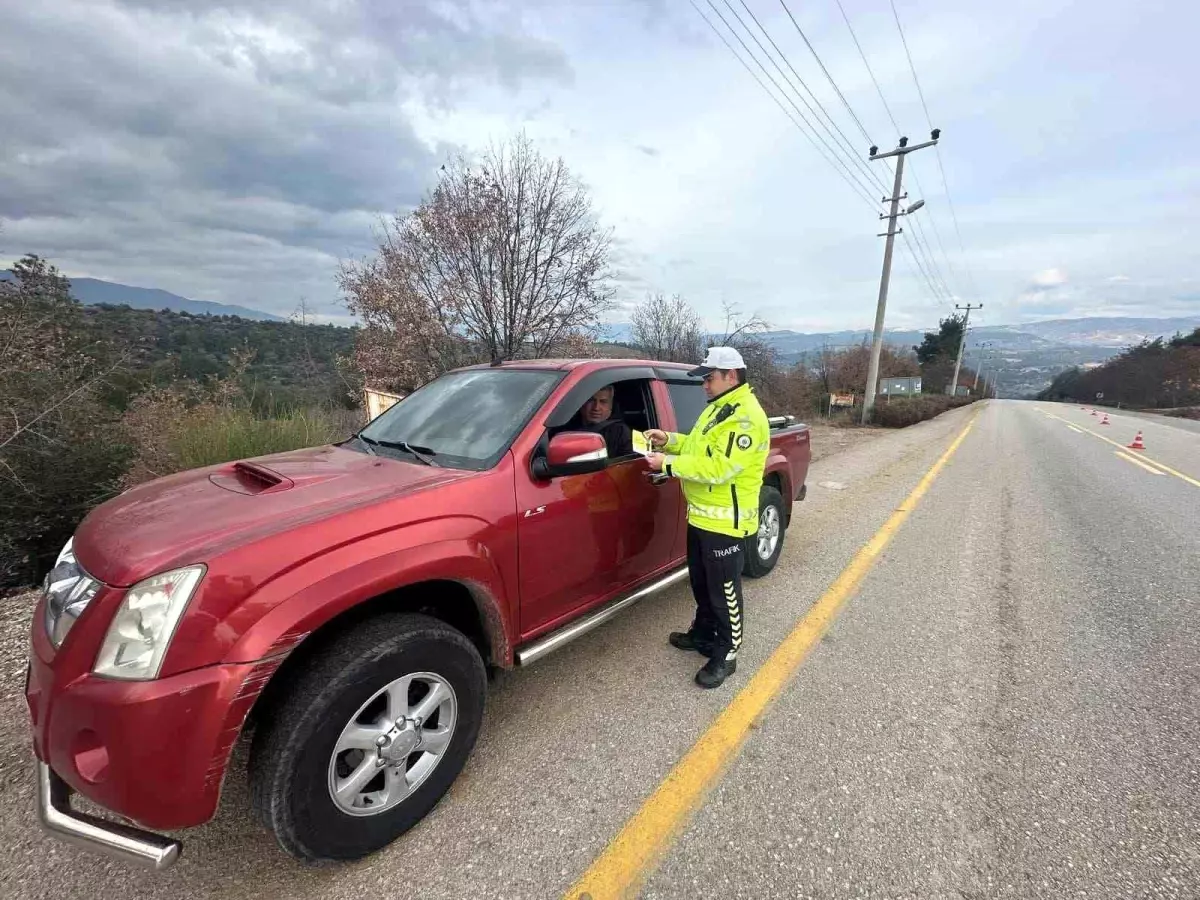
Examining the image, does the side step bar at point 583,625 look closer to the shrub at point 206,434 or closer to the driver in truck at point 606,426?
the driver in truck at point 606,426

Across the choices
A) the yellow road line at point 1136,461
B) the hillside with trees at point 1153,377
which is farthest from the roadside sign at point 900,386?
the hillside with trees at point 1153,377

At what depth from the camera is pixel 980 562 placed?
15.7ft

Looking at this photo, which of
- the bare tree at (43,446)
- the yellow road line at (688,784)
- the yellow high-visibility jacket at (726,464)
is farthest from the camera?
the bare tree at (43,446)

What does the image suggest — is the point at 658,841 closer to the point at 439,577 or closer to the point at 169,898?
the point at 439,577

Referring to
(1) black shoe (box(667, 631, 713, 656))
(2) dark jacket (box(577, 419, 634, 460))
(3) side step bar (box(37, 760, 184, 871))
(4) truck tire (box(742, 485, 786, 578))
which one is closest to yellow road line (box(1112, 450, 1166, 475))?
(4) truck tire (box(742, 485, 786, 578))

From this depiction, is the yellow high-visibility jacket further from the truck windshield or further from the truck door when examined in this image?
the truck windshield

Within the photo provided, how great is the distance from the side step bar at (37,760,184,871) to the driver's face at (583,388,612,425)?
2341 millimetres

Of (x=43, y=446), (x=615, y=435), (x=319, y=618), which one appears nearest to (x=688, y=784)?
(x=319, y=618)

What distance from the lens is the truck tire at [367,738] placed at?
1667 millimetres

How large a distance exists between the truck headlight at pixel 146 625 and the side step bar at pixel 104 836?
1.41 ft

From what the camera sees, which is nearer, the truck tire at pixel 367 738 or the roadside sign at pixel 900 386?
the truck tire at pixel 367 738

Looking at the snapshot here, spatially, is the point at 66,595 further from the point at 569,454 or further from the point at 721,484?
the point at 721,484

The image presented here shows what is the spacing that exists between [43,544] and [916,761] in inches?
274

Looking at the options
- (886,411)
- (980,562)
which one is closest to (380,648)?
(980,562)
